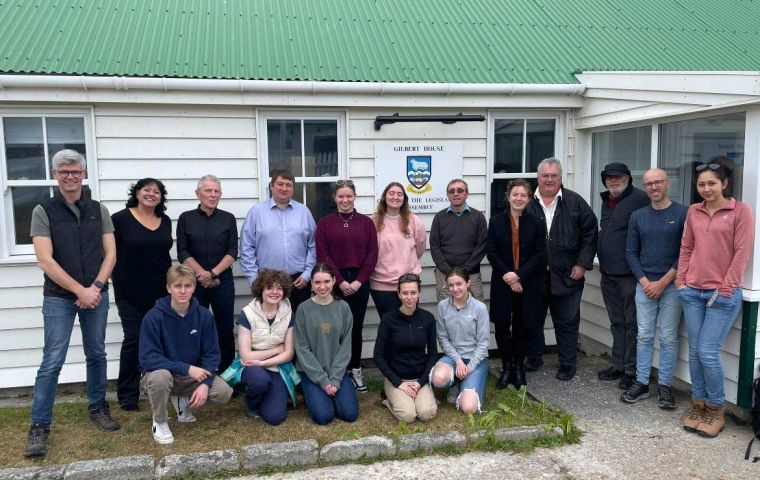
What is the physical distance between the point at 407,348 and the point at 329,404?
2.46 ft

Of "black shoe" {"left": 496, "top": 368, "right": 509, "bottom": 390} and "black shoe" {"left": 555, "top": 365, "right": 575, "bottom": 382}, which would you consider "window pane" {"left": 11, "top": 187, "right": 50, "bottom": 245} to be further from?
"black shoe" {"left": 555, "top": 365, "right": 575, "bottom": 382}

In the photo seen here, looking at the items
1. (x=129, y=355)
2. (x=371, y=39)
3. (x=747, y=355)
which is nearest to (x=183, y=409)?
(x=129, y=355)

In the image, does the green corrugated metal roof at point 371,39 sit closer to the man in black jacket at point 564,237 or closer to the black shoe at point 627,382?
the man in black jacket at point 564,237

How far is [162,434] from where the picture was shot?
4.19 meters

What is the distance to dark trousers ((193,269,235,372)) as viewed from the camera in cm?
498

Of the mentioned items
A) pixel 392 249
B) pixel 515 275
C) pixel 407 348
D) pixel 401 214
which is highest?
pixel 401 214

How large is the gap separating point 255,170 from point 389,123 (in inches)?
53.1

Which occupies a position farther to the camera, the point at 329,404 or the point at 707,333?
the point at 329,404

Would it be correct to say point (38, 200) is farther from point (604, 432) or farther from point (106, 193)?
point (604, 432)

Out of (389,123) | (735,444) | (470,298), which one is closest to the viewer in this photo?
(735,444)

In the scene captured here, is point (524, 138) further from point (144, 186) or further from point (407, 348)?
point (144, 186)

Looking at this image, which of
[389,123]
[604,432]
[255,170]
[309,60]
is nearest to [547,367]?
[604,432]

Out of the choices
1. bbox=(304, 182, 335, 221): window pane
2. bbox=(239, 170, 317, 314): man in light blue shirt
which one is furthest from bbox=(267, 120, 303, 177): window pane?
bbox=(239, 170, 317, 314): man in light blue shirt

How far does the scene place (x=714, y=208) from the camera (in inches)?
168
